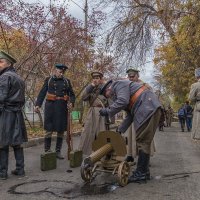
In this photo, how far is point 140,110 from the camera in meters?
6.36

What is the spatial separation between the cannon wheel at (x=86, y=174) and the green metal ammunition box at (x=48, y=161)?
137cm

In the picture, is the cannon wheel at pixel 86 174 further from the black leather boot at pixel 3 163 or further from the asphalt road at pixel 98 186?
the black leather boot at pixel 3 163

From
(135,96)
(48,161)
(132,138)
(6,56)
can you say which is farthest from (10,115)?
(132,138)

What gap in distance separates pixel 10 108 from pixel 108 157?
66.2 inches

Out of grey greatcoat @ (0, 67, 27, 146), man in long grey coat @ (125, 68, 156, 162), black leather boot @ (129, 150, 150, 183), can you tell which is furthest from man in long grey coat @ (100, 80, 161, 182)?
grey greatcoat @ (0, 67, 27, 146)

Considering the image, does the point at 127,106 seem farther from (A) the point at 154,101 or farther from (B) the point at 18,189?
(B) the point at 18,189

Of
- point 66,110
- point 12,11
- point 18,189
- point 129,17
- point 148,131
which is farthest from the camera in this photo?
point 129,17

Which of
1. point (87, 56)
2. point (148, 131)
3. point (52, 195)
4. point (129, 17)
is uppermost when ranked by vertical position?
point (129, 17)

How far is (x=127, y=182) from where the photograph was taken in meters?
6.27

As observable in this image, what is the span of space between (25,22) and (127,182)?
9.42m

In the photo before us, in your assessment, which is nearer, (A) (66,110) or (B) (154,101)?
(B) (154,101)

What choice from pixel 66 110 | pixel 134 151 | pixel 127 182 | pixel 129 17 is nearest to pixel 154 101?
pixel 127 182

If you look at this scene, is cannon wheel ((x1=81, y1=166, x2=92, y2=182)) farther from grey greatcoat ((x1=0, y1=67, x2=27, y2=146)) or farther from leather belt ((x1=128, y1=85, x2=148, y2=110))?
grey greatcoat ((x1=0, y1=67, x2=27, y2=146))

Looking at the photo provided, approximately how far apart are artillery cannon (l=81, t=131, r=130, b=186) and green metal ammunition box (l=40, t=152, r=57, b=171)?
1.07 m
